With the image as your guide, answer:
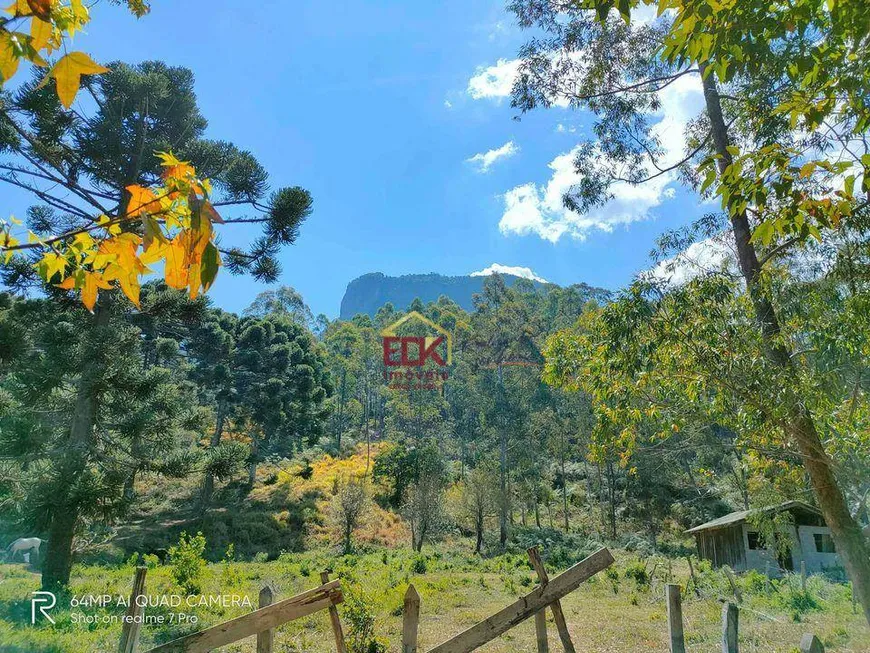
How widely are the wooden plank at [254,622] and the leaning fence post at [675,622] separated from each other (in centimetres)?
277

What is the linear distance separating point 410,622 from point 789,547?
730 inches

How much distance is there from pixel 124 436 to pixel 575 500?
106 ft

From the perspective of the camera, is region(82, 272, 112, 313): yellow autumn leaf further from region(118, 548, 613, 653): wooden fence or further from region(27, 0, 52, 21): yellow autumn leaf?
region(118, 548, 613, 653): wooden fence

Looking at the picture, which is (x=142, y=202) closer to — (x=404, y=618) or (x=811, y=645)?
(x=404, y=618)

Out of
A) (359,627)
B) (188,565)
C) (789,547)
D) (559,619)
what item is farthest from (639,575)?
(559,619)

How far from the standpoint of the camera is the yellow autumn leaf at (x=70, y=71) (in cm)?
89

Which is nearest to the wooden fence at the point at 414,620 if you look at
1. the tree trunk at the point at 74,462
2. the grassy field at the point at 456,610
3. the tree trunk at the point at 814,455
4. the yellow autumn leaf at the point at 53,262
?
the tree trunk at the point at 814,455

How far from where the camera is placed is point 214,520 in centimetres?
2319

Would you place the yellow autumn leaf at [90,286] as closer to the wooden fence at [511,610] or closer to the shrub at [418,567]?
the wooden fence at [511,610]

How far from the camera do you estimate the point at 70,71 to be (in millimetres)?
909

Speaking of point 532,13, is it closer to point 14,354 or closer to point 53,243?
point 53,243

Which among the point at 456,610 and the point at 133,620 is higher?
the point at 133,620

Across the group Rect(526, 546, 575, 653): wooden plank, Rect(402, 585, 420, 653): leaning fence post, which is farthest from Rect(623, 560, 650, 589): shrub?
Rect(402, 585, 420, 653): leaning fence post

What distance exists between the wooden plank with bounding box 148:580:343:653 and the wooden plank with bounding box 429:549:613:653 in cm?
86
